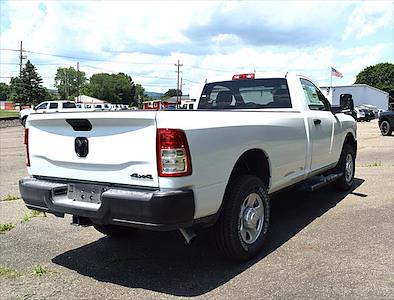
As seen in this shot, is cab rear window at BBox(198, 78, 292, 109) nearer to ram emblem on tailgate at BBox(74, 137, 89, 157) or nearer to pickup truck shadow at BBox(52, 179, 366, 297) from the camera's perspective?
pickup truck shadow at BBox(52, 179, 366, 297)

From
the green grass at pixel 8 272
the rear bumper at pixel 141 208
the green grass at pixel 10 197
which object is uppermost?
the rear bumper at pixel 141 208

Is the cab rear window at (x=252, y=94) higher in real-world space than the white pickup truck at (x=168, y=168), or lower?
higher

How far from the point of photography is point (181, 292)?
3658 millimetres

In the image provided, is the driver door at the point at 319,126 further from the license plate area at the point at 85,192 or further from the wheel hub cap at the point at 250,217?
the license plate area at the point at 85,192

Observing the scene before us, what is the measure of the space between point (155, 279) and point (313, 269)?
58.0 inches

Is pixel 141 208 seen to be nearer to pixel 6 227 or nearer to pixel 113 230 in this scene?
pixel 113 230

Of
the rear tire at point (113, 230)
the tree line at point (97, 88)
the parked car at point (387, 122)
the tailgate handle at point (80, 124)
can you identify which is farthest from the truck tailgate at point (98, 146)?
the tree line at point (97, 88)

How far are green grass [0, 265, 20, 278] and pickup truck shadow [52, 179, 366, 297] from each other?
416mm

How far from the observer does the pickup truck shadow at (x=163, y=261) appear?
12.7ft

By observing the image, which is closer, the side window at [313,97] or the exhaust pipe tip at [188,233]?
the exhaust pipe tip at [188,233]

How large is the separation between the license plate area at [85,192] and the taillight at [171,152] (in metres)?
0.64

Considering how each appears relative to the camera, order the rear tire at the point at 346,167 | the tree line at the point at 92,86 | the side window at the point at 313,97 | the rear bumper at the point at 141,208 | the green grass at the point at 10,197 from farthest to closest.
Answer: the tree line at the point at 92,86 → the rear tire at the point at 346,167 → the green grass at the point at 10,197 → the side window at the point at 313,97 → the rear bumper at the point at 141,208

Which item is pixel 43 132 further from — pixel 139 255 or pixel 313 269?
pixel 313 269

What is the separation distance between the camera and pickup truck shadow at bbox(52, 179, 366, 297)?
387 cm
